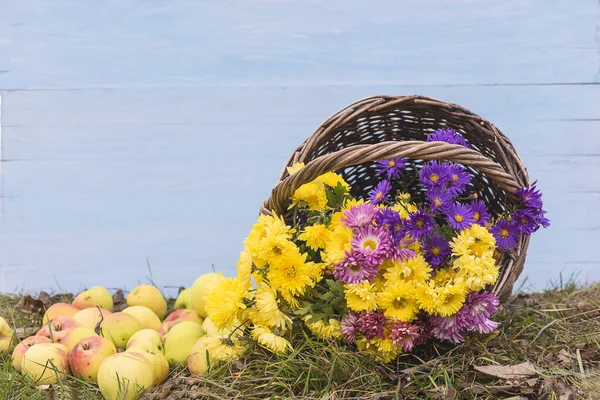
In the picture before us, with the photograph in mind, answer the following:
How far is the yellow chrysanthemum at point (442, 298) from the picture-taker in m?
1.09

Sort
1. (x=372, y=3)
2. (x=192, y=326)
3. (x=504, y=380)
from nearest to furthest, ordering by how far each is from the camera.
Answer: (x=504, y=380), (x=192, y=326), (x=372, y=3)

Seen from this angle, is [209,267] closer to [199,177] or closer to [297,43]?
[199,177]

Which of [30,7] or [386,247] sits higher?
[30,7]

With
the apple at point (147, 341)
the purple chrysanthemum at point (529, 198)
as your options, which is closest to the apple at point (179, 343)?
the apple at point (147, 341)

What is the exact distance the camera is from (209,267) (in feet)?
7.00

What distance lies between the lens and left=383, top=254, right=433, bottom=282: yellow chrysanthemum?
113 centimetres

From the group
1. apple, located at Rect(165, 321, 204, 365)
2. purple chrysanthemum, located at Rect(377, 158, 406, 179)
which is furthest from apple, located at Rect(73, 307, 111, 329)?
purple chrysanthemum, located at Rect(377, 158, 406, 179)

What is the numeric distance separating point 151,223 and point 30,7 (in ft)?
2.89

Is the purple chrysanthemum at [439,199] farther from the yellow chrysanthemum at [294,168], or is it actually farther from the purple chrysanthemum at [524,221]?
the yellow chrysanthemum at [294,168]

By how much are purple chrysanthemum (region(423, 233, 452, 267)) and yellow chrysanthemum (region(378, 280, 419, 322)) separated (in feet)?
0.29

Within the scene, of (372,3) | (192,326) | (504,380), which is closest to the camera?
(504,380)

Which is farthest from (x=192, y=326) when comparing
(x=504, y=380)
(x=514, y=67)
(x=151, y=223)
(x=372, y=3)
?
(x=514, y=67)

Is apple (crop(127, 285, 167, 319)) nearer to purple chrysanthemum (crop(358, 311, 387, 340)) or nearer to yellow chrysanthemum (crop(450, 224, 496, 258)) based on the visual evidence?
purple chrysanthemum (crop(358, 311, 387, 340))

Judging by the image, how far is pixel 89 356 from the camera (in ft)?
4.15
